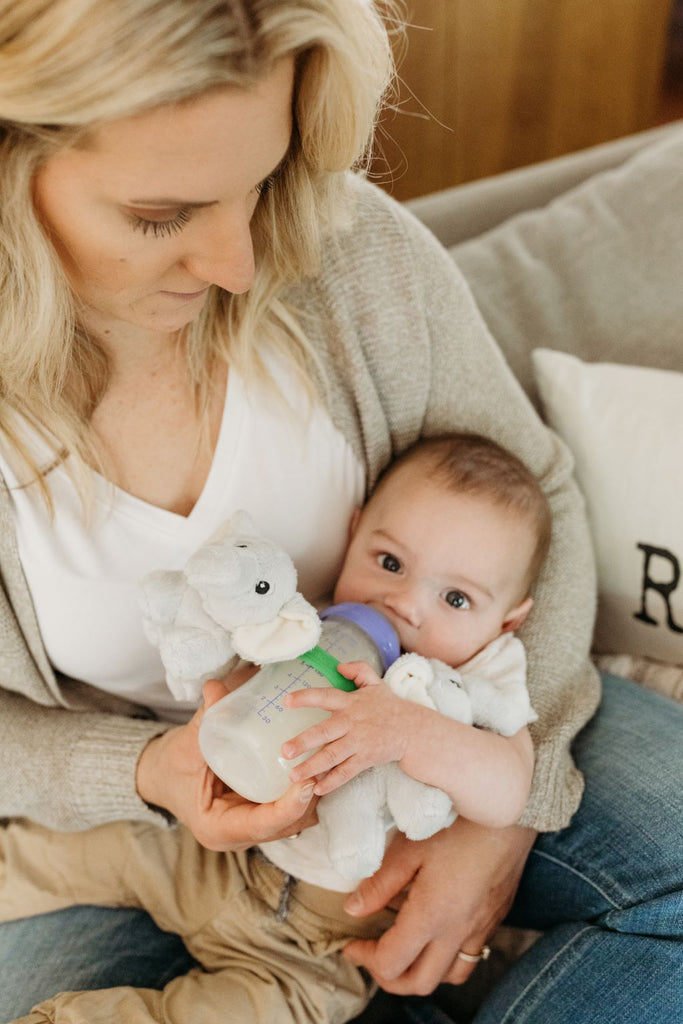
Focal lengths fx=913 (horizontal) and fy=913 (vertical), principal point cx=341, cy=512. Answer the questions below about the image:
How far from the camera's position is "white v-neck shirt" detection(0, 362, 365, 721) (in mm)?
1057

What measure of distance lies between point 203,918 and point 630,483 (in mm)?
869

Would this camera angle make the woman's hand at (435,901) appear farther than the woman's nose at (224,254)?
Yes

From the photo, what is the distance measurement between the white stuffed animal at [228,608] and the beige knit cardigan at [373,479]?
23cm

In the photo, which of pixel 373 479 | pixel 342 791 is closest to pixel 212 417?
pixel 373 479

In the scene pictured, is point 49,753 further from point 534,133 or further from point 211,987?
point 534,133

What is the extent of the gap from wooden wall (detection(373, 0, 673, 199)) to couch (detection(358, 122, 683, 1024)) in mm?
548

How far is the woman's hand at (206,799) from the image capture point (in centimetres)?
86

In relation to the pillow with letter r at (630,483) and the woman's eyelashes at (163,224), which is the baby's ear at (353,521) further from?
the woman's eyelashes at (163,224)

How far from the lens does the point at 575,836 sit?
1166mm

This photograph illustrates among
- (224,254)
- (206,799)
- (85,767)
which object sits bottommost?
(85,767)

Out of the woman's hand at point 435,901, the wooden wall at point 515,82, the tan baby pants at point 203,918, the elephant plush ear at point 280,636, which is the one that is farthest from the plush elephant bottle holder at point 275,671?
the wooden wall at point 515,82

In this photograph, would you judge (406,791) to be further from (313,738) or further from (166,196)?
(166,196)

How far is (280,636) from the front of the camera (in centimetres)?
88

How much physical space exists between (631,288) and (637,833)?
916 mm
